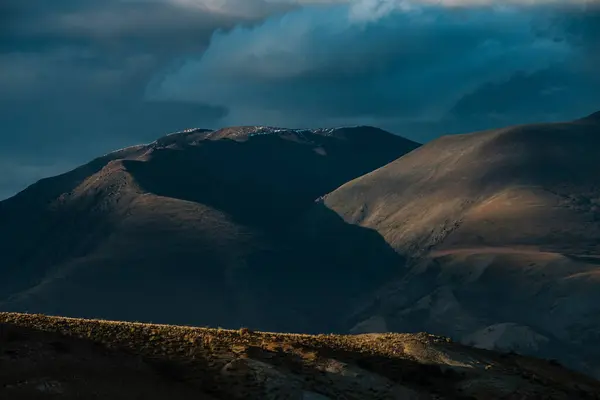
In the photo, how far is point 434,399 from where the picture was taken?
67.8 metres

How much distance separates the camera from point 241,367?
6462cm

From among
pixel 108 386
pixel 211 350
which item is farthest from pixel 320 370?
pixel 108 386

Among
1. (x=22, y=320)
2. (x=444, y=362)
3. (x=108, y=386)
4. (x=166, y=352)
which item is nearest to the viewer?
(x=108, y=386)

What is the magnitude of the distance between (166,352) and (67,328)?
8387 millimetres

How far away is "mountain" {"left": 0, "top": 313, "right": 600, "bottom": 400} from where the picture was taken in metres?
57.6

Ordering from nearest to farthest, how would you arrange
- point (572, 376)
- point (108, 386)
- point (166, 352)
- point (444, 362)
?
point (108, 386) → point (166, 352) → point (444, 362) → point (572, 376)

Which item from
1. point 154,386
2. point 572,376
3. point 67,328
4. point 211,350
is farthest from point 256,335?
point 572,376

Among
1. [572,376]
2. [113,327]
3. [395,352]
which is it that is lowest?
[572,376]

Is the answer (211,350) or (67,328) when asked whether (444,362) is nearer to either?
(211,350)

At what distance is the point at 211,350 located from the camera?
6844 cm

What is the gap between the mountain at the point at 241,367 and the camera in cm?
5762

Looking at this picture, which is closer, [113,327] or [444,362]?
[113,327]

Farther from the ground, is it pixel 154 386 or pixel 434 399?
pixel 154 386

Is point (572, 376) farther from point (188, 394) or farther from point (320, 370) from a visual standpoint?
point (188, 394)
